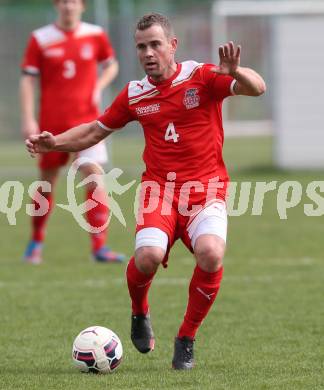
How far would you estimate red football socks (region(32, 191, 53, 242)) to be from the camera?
405 inches

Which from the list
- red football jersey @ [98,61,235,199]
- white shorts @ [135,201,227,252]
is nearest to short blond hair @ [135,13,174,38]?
red football jersey @ [98,61,235,199]

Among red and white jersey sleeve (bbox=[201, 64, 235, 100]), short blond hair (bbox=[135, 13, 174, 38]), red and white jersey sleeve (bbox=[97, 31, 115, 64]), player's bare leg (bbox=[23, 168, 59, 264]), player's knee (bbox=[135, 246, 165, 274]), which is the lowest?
player's bare leg (bbox=[23, 168, 59, 264])

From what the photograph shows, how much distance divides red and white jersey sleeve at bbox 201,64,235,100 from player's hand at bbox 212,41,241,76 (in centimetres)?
29

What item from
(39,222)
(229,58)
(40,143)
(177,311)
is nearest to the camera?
(229,58)

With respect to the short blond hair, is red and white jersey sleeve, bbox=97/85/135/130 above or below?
below

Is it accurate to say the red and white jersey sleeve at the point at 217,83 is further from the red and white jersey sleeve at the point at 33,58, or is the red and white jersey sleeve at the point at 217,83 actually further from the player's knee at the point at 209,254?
the red and white jersey sleeve at the point at 33,58

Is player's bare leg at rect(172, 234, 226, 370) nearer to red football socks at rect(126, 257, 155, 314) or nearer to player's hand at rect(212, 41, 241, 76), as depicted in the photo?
red football socks at rect(126, 257, 155, 314)

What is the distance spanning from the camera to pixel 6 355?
20.9 ft

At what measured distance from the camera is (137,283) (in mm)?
6074

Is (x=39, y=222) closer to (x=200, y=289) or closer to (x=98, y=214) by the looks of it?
(x=98, y=214)

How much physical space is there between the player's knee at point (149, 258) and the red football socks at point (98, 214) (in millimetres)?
4140

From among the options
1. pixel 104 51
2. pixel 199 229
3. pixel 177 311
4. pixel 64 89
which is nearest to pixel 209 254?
pixel 199 229

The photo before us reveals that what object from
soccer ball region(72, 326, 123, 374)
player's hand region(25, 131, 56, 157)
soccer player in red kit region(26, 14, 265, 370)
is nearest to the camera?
soccer ball region(72, 326, 123, 374)

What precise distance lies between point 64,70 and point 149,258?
489cm
